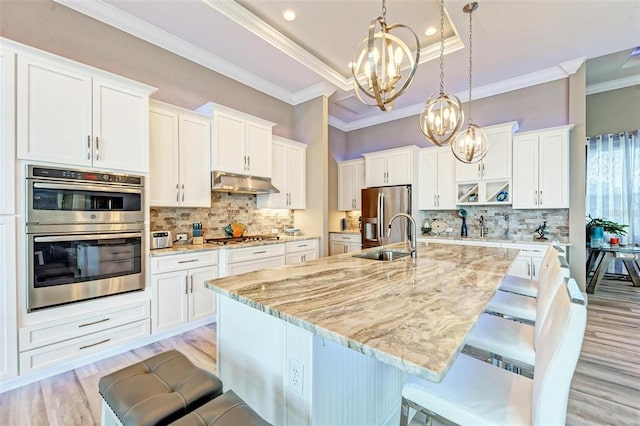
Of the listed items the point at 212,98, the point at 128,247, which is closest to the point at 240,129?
the point at 212,98

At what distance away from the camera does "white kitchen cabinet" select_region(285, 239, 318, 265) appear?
3.93 meters

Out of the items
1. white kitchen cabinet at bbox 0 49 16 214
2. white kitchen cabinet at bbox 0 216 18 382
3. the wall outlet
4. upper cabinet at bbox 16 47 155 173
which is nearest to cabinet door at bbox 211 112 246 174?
upper cabinet at bbox 16 47 155 173

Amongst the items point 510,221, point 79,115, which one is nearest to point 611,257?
point 510,221

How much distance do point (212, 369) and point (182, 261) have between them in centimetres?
115

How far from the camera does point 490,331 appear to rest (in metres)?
1.56

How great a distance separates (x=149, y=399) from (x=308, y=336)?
2.14 feet

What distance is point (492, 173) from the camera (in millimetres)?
4180

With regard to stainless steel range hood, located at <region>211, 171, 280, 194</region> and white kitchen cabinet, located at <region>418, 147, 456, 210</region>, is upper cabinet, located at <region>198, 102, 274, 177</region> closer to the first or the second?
stainless steel range hood, located at <region>211, 171, 280, 194</region>

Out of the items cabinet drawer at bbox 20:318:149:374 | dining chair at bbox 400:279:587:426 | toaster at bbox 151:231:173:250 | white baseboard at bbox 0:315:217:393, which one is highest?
toaster at bbox 151:231:173:250

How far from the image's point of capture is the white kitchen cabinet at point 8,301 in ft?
6.23

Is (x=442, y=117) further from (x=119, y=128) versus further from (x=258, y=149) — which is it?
(x=119, y=128)

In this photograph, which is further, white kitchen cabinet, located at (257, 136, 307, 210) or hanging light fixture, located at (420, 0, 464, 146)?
white kitchen cabinet, located at (257, 136, 307, 210)

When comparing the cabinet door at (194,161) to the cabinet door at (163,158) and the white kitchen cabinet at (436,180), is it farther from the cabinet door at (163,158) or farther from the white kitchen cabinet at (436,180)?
the white kitchen cabinet at (436,180)

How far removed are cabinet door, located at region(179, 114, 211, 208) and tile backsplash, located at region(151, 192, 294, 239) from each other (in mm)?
278
